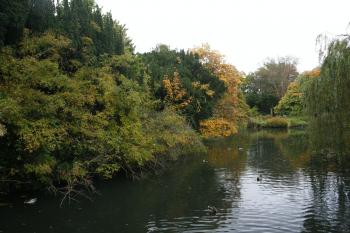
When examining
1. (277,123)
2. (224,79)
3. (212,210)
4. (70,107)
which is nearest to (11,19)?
(70,107)

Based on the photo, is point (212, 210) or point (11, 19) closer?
point (212, 210)

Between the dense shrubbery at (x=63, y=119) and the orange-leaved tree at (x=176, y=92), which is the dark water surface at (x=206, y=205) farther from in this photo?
the orange-leaved tree at (x=176, y=92)

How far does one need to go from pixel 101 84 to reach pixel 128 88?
10.1ft

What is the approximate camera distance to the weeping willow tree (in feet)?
55.2

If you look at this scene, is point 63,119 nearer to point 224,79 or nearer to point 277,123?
point 224,79

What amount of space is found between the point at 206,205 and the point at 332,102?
739 cm

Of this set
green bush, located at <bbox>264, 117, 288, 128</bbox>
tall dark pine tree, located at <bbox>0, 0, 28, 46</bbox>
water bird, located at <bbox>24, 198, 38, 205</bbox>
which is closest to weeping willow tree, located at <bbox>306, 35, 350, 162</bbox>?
water bird, located at <bbox>24, 198, 38, 205</bbox>

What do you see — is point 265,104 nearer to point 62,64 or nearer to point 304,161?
point 304,161

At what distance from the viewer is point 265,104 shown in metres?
90.1

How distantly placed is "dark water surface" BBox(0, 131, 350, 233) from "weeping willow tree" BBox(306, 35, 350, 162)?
2.90 m

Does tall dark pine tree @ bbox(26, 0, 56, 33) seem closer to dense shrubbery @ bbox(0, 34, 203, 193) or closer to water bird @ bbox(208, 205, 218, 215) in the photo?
dense shrubbery @ bbox(0, 34, 203, 193)

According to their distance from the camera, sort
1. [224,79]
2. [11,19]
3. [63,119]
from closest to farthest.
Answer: [11,19] → [63,119] → [224,79]

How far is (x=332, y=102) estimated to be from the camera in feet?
57.5

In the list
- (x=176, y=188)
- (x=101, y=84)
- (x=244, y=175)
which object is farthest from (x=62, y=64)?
(x=244, y=175)
